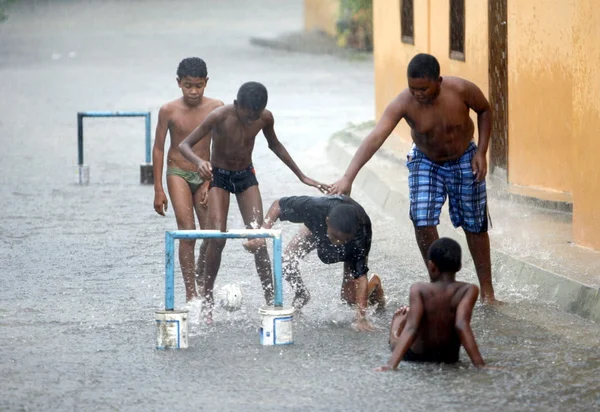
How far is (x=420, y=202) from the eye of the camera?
27.4ft

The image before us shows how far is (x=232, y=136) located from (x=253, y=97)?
369mm

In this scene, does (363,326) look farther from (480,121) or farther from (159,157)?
(159,157)

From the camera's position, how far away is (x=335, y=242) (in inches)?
300

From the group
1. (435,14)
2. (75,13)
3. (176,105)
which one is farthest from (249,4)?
(176,105)

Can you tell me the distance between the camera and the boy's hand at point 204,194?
8.38 metres

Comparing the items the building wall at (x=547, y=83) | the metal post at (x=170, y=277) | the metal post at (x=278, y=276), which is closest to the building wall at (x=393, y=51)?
the building wall at (x=547, y=83)

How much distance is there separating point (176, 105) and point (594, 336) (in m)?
3.14

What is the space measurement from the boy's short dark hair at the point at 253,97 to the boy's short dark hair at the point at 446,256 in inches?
67.2

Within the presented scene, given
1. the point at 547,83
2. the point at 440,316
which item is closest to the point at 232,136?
the point at 440,316

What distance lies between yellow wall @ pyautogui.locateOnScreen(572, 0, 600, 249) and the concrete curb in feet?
2.29

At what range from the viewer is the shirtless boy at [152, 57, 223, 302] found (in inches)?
329

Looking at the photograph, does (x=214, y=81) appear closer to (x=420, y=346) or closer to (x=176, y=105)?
(x=176, y=105)

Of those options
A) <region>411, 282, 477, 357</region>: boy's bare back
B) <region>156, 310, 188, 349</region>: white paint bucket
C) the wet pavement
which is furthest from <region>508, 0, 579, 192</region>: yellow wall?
<region>156, 310, 188, 349</region>: white paint bucket

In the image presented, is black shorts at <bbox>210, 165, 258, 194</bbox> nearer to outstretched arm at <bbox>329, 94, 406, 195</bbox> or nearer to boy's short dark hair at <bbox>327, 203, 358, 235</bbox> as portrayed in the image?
outstretched arm at <bbox>329, 94, 406, 195</bbox>
